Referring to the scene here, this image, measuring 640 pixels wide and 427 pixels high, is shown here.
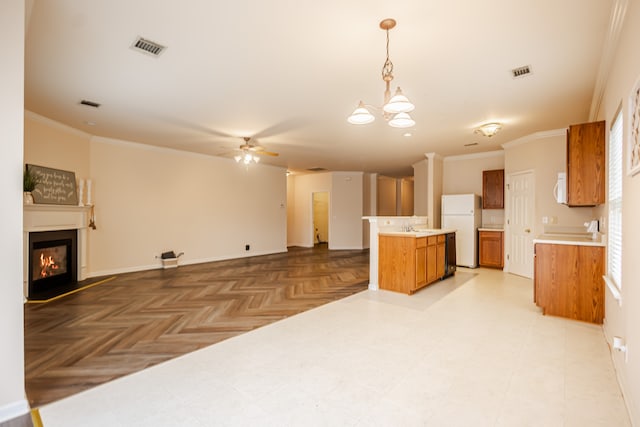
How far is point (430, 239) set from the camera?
4980mm

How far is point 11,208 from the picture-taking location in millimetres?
1785

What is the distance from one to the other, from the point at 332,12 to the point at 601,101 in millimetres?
3312

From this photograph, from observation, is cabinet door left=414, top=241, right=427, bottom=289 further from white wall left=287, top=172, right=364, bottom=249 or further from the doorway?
the doorway

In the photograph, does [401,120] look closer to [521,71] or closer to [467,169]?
[521,71]

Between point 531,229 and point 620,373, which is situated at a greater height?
point 531,229

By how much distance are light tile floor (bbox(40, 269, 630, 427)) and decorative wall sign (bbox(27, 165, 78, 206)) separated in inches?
150

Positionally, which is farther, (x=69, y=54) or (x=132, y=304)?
(x=132, y=304)

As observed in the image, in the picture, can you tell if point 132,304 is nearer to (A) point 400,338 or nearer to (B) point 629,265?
(A) point 400,338

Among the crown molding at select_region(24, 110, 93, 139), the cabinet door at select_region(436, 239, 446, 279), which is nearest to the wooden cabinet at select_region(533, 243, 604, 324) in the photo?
the cabinet door at select_region(436, 239, 446, 279)

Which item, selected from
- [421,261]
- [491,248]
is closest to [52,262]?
[421,261]

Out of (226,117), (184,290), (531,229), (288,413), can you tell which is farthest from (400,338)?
(531,229)

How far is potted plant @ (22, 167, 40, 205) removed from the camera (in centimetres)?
400

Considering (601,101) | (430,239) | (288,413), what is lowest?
(288,413)

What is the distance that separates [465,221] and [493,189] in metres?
0.86
